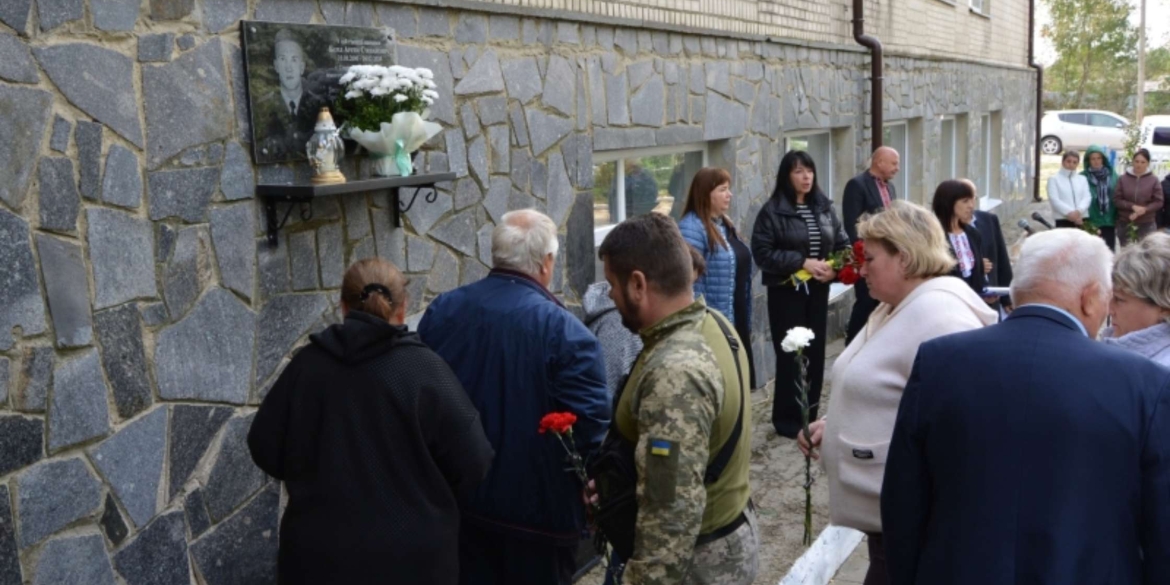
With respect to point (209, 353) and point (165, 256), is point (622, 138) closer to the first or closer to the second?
point (209, 353)

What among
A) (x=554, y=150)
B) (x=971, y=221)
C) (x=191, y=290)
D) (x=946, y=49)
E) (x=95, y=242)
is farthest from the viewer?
(x=946, y=49)

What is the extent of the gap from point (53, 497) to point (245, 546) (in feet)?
3.30

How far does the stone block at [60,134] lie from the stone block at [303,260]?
1.11 metres

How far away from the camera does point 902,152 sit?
15039mm

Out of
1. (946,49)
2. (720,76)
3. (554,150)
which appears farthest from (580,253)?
(946,49)

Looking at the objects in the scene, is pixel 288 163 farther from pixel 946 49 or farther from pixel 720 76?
pixel 946 49

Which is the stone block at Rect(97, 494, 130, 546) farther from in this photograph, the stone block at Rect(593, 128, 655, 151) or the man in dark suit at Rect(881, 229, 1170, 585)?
the stone block at Rect(593, 128, 655, 151)

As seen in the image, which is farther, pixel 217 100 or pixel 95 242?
pixel 217 100

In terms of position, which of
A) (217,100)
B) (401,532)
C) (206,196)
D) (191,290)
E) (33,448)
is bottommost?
(401,532)

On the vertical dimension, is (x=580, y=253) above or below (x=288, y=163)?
below

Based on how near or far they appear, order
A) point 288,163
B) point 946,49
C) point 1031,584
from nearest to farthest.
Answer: point 1031,584
point 288,163
point 946,49

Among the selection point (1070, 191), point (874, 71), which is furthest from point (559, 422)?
point (1070, 191)

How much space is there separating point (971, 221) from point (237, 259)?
487 cm

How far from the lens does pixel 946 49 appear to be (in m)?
16.4
